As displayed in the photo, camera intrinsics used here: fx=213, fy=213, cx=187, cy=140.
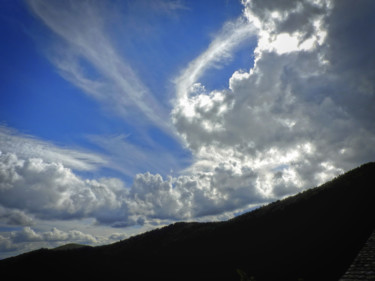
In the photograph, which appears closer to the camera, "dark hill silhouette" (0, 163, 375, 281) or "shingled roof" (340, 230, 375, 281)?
"shingled roof" (340, 230, 375, 281)

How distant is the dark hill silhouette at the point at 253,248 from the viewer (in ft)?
55.8

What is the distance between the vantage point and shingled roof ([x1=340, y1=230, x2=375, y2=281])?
8.69 meters

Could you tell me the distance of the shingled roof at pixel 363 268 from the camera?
869 cm

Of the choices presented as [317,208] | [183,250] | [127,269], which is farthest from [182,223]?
[317,208]

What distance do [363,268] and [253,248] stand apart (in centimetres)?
1445

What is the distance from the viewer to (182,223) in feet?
117

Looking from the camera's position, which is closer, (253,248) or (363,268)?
(363,268)

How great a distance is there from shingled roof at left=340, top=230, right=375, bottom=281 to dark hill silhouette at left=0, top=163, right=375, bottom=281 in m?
4.78

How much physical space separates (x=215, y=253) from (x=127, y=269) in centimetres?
1349

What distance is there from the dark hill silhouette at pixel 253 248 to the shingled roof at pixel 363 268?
4.78 m

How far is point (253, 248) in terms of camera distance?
2245cm

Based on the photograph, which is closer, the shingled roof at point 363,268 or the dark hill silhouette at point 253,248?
the shingled roof at point 363,268

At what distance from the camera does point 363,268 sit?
924 cm

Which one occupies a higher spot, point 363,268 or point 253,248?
point 253,248
